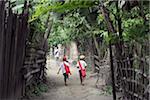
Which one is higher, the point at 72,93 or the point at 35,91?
the point at 35,91

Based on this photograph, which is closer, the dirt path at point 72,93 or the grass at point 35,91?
the grass at point 35,91

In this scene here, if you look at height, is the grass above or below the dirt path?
above

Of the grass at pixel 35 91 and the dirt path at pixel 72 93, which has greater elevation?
the grass at pixel 35 91

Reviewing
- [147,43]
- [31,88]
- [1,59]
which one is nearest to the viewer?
[147,43]

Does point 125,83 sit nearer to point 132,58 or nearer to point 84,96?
point 132,58

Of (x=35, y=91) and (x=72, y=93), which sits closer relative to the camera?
(x=35, y=91)

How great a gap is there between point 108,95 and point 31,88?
265 centimetres

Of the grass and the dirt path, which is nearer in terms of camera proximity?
the grass

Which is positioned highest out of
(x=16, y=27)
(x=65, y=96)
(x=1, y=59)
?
(x=16, y=27)

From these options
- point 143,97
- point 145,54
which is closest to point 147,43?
point 145,54

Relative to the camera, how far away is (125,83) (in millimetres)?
8211

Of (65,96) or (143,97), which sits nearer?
(143,97)

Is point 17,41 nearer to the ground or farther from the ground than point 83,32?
nearer to the ground

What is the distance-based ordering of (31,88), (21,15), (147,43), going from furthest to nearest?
1. (31,88)
2. (21,15)
3. (147,43)
